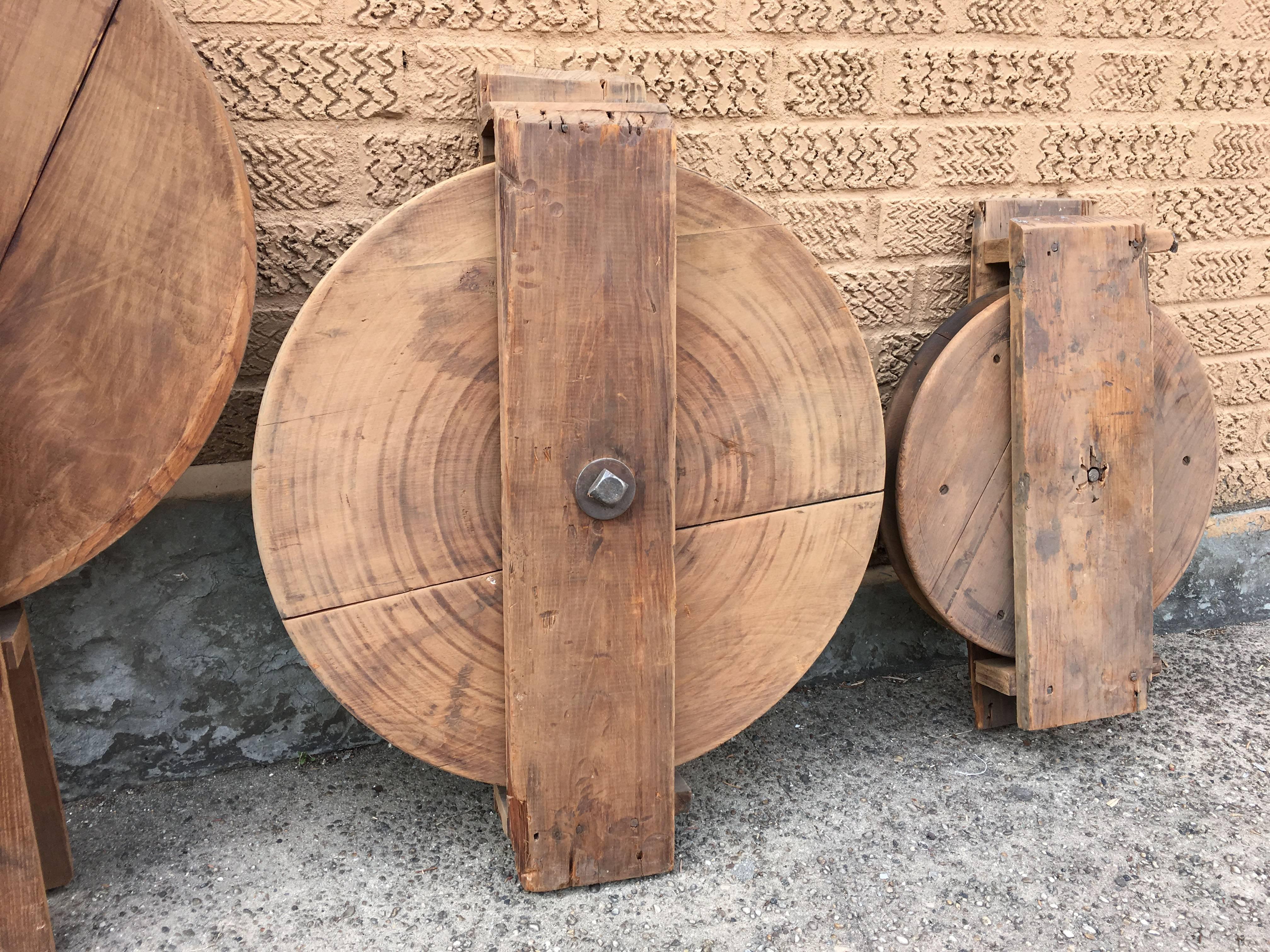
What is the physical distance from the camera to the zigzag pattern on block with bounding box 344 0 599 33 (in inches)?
72.7

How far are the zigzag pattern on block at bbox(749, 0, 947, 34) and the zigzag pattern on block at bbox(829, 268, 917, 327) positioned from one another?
1.86ft

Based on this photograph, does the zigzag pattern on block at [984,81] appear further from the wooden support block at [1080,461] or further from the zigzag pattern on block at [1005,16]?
the wooden support block at [1080,461]

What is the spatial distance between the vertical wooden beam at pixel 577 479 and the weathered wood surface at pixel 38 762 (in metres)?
0.83

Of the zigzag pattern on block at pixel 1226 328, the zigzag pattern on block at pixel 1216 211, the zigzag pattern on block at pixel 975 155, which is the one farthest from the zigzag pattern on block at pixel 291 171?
the zigzag pattern on block at pixel 1226 328

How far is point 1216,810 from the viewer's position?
189 centimetres

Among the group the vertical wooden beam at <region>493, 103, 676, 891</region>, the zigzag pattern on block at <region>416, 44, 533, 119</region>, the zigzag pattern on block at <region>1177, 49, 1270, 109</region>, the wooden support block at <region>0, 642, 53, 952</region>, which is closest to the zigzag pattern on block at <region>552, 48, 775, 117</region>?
the zigzag pattern on block at <region>416, 44, 533, 119</region>

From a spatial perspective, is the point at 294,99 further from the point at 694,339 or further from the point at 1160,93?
the point at 1160,93

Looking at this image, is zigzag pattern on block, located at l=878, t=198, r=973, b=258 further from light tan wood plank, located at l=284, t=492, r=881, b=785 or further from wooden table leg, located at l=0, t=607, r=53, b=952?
wooden table leg, located at l=0, t=607, r=53, b=952

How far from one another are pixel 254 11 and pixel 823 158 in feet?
4.21

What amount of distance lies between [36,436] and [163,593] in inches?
21.8

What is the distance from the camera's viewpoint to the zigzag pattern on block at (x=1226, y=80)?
2461 mm

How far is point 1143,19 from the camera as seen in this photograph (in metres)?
2.37

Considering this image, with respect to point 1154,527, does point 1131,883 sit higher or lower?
lower

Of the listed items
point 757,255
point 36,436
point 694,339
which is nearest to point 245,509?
point 36,436
